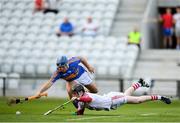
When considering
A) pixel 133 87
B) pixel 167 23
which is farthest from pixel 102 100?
pixel 167 23

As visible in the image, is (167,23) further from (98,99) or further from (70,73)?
(98,99)

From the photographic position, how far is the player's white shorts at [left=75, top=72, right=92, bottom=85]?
74.7 ft

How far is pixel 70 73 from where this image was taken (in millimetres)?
22078

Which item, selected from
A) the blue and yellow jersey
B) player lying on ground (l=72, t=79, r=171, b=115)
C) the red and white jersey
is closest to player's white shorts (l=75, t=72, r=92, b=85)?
the blue and yellow jersey

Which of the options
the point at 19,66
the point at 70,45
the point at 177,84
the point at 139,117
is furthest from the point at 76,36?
the point at 139,117

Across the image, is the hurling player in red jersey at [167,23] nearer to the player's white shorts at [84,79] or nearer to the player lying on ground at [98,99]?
the player's white shorts at [84,79]

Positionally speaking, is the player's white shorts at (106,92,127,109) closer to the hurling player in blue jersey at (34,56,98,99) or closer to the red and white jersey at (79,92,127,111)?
the red and white jersey at (79,92,127,111)

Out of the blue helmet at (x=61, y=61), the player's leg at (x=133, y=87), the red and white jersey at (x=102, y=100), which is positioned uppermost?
the blue helmet at (x=61, y=61)

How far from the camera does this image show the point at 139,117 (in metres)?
19.9

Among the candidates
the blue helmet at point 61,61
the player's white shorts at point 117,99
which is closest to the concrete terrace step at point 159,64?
the blue helmet at point 61,61

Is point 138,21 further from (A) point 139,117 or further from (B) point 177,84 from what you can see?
(A) point 139,117

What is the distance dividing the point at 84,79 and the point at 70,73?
3.31 ft

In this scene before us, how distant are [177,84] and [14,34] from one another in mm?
9573

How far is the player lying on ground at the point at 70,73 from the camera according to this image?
2138 centimetres
